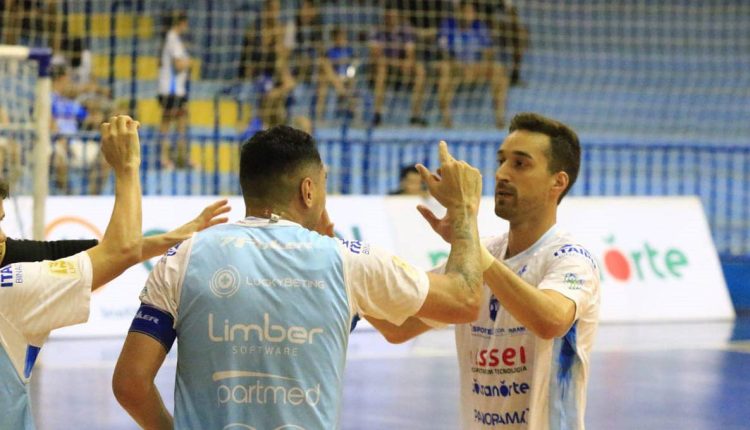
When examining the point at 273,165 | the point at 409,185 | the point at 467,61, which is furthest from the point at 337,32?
the point at 273,165

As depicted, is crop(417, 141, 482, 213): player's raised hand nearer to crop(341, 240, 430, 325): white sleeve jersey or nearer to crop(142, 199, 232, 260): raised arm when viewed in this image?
crop(341, 240, 430, 325): white sleeve jersey

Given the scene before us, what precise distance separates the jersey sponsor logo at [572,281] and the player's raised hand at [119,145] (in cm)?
142

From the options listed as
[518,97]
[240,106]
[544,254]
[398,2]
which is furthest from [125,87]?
[544,254]

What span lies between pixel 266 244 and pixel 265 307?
0.57ft

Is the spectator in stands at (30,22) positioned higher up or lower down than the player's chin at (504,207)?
higher up

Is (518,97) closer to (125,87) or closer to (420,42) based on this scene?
(420,42)

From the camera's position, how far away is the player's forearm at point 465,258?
332 cm

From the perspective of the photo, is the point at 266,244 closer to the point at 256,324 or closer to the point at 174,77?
the point at 256,324

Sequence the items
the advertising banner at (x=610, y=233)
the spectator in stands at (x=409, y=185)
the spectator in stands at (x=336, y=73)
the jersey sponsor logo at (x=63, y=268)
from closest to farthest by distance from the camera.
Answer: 1. the jersey sponsor logo at (x=63, y=268)
2. the advertising banner at (x=610, y=233)
3. the spectator in stands at (x=409, y=185)
4. the spectator in stands at (x=336, y=73)

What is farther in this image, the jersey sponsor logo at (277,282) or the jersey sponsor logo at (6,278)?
the jersey sponsor logo at (6,278)

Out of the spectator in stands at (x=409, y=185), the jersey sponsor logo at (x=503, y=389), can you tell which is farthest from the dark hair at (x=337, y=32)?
the jersey sponsor logo at (x=503, y=389)

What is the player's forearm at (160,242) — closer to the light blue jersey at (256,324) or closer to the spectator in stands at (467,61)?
the light blue jersey at (256,324)

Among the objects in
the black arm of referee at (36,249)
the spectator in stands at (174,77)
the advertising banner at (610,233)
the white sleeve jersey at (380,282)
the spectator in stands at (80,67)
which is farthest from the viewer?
the spectator in stands at (174,77)

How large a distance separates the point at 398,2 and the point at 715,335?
6976mm
